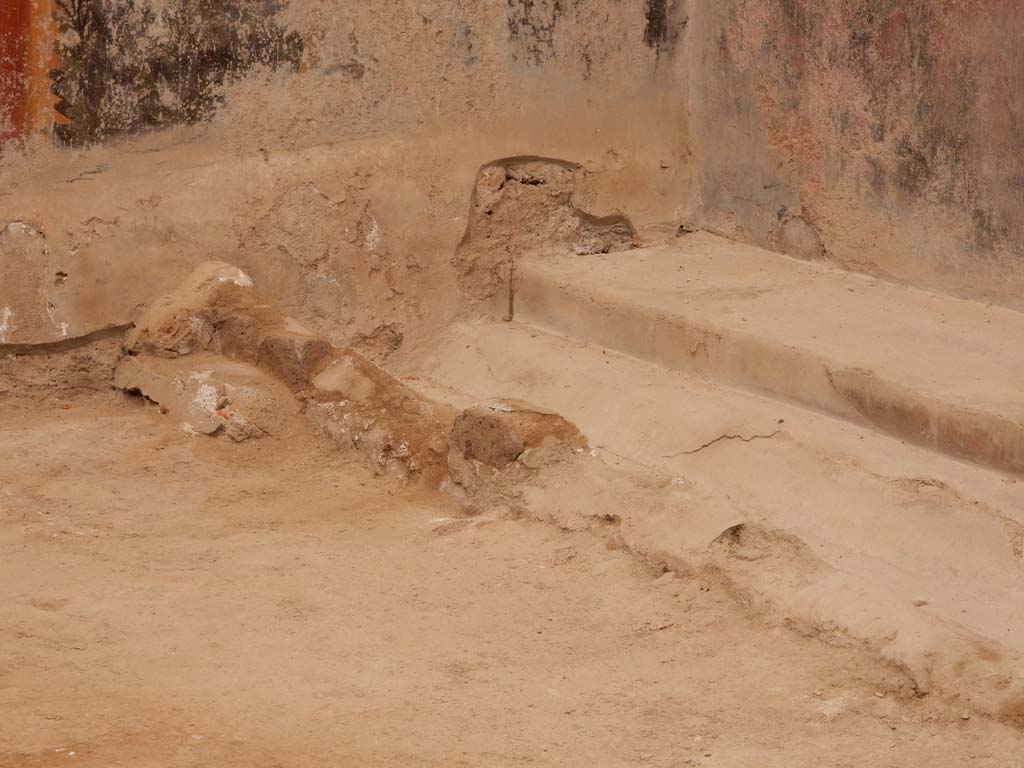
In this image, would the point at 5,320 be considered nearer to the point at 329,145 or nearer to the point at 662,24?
the point at 329,145

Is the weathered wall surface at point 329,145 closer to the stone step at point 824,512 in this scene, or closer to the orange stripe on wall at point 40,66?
the orange stripe on wall at point 40,66

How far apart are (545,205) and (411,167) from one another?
1.70 ft

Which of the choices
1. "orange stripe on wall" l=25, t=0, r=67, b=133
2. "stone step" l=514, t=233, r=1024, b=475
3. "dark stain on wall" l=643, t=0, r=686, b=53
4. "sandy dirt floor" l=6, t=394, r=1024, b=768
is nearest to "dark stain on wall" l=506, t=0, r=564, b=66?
"dark stain on wall" l=643, t=0, r=686, b=53

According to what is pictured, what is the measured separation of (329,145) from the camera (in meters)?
5.18

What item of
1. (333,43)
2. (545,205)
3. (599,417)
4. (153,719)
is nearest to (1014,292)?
(599,417)

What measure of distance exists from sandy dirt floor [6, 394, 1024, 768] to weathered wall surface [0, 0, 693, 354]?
33.6 inches

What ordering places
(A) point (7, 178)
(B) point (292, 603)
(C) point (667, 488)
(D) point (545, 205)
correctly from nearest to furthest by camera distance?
(B) point (292, 603), (C) point (667, 488), (A) point (7, 178), (D) point (545, 205)

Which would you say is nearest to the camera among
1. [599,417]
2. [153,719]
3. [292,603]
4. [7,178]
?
[153,719]

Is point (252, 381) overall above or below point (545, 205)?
below

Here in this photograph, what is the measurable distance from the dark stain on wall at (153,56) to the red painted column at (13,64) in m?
0.10

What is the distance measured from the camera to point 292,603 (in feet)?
12.0

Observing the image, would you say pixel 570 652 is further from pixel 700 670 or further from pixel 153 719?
pixel 153 719

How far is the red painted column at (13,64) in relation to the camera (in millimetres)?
4734

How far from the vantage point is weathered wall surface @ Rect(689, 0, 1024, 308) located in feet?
15.1
